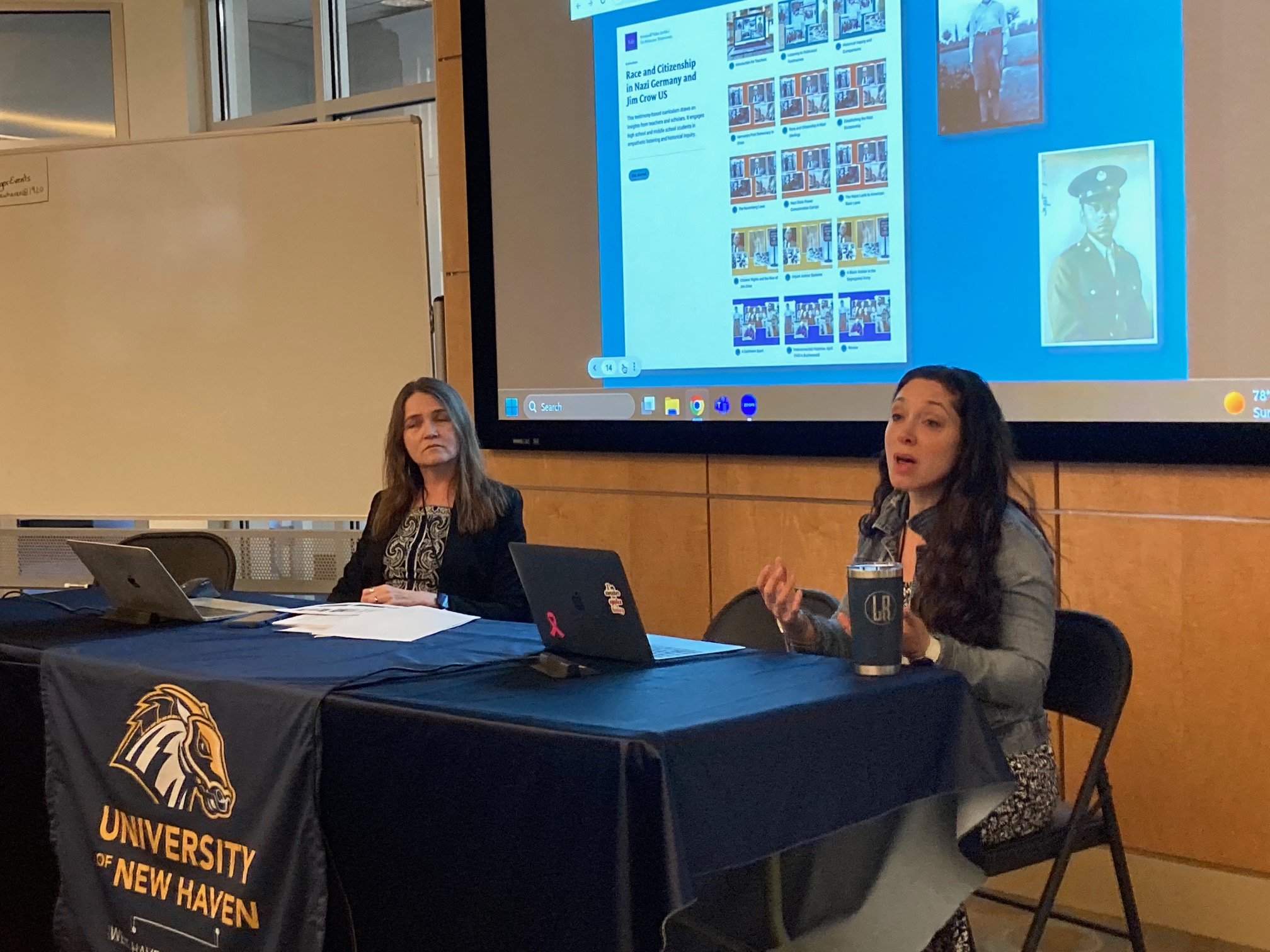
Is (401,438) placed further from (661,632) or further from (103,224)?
(103,224)

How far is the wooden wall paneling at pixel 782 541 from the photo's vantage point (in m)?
3.35

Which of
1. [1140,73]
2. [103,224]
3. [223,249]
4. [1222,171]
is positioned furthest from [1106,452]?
[103,224]

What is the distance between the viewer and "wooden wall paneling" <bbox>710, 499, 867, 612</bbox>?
3350mm

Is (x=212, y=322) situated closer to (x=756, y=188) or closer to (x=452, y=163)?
(x=452, y=163)

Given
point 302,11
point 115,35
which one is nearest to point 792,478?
point 302,11

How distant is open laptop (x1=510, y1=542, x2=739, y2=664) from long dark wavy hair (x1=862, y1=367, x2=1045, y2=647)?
1.12 feet

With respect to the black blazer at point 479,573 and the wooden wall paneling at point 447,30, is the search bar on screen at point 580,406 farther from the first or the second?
the wooden wall paneling at point 447,30

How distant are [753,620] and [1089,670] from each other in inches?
24.8

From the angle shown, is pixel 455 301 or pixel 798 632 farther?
pixel 455 301

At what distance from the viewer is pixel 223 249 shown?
4402 mm

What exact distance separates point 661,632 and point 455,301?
1.27 metres

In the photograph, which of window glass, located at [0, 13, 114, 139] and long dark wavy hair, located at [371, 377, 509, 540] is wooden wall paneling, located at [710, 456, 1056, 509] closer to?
long dark wavy hair, located at [371, 377, 509, 540]

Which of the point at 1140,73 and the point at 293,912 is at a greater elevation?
the point at 1140,73

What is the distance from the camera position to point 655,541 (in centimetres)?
379
